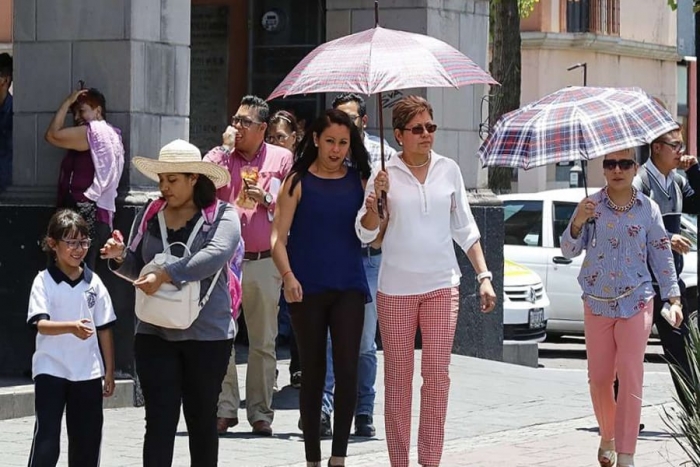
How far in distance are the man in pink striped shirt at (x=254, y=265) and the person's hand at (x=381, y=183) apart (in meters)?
1.77

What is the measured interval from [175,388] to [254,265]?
107 inches

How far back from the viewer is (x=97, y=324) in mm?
7688

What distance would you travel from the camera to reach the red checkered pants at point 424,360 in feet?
28.5

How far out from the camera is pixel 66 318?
24.9ft

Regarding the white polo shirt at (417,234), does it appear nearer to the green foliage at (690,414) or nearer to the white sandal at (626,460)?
the white sandal at (626,460)

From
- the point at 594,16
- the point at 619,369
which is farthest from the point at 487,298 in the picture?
the point at 594,16

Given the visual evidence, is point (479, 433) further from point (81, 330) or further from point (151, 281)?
point (81, 330)

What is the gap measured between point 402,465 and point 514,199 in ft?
33.4

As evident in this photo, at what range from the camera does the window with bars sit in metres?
44.6

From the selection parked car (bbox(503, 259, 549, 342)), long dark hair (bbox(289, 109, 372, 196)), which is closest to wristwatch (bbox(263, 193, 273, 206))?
long dark hair (bbox(289, 109, 372, 196))

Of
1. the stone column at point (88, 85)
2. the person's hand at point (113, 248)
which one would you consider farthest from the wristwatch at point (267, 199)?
the person's hand at point (113, 248)

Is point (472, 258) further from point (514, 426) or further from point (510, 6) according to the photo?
point (510, 6)

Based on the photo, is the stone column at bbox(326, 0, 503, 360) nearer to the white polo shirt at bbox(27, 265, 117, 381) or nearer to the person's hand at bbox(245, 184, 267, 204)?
the person's hand at bbox(245, 184, 267, 204)

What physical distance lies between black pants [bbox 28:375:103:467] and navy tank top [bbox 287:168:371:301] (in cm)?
148
